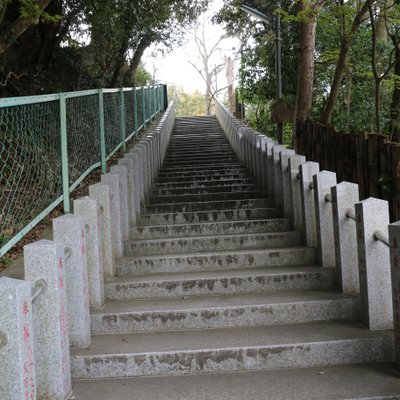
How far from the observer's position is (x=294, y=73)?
15.7 meters

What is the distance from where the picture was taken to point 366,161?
20.6 feet

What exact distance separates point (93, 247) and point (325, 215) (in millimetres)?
2177

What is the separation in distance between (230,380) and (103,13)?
28.4 feet

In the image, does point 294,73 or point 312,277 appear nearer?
point 312,277

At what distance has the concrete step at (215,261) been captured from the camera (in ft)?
18.0

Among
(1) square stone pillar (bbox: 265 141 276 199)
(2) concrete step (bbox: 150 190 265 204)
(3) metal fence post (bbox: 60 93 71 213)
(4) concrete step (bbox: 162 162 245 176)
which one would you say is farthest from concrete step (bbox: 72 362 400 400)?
(4) concrete step (bbox: 162 162 245 176)

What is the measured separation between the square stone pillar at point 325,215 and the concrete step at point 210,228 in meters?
1.14

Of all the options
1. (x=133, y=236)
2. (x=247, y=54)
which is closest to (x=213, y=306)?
(x=133, y=236)

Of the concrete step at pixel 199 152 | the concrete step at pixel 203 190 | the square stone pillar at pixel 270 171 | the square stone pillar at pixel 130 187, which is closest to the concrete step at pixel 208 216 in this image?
the square stone pillar at pixel 130 187

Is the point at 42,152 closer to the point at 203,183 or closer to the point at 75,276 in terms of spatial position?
the point at 75,276

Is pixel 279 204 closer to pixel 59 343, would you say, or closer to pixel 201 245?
pixel 201 245

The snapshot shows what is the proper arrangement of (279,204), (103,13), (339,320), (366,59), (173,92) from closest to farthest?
(339,320)
(279,204)
(103,13)
(366,59)
(173,92)

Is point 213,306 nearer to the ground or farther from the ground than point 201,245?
A: nearer to the ground

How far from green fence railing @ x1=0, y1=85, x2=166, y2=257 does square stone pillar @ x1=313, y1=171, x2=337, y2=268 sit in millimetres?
2527
